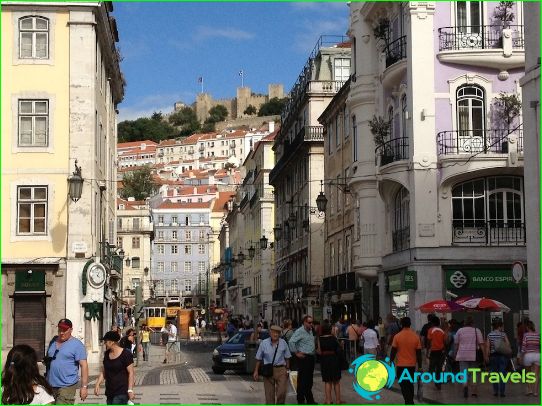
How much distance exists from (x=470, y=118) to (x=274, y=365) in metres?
18.7

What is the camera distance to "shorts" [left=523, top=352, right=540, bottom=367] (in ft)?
69.9

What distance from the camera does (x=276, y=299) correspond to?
74.6 metres

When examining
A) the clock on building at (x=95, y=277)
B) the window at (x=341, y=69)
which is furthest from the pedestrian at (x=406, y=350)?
the window at (x=341, y=69)

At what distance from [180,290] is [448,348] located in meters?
134

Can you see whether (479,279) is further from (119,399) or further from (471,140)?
(119,399)

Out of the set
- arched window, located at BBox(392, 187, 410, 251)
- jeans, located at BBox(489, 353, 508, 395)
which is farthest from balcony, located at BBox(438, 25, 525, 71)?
jeans, located at BBox(489, 353, 508, 395)

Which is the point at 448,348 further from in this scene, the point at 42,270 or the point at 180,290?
the point at 180,290

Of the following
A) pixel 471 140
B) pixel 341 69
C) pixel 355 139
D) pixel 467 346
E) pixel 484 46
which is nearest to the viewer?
pixel 467 346

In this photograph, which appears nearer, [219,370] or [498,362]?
[498,362]

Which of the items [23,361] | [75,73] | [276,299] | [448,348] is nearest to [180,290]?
[276,299]

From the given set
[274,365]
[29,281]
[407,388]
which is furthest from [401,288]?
[274,365]

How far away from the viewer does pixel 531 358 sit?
21422 mm

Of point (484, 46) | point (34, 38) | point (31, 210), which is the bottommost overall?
point (31, 210)

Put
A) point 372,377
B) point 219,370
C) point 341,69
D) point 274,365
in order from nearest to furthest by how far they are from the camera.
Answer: point 274,365, point 372,377, point 219,370, point 341,69
